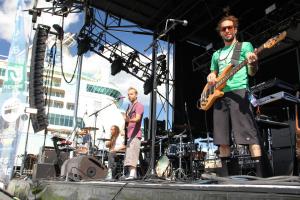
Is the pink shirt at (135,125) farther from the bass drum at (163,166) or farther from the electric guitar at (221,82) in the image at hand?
the bass drum at (163,166)

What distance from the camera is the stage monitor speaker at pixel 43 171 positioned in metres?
6.52

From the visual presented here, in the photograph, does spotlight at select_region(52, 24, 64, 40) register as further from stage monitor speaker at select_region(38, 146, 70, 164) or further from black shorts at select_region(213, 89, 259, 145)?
black shorts at select_region(213, 89, 259, 145)

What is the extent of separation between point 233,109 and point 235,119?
86 mm

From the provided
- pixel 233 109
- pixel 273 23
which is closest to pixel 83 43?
pixel 273 23

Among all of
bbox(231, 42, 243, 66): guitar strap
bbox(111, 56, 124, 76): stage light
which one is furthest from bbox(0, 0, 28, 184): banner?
bbox(231, 42, 243, 66): guitar strap

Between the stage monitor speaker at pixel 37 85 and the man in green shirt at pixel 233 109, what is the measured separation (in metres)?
4.93

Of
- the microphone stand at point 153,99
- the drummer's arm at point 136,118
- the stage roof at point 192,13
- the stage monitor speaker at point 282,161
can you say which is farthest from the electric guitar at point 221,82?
the stage roof at point 192,13

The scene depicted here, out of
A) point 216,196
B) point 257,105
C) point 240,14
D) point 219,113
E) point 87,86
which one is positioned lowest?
point 216,196

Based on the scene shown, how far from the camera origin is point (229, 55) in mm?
2986

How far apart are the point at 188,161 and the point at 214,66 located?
4692 millimetres

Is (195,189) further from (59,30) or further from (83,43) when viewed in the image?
(83,43)

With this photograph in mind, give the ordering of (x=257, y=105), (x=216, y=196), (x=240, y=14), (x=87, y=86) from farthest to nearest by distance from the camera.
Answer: (x=87, y=86) < (x=240, y=14) < (x=257, y=105) < (x=216, y=196)

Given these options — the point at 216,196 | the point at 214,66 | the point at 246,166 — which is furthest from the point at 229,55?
the point at 246,166

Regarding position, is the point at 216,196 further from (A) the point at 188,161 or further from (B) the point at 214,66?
(A) the point at 188,161
